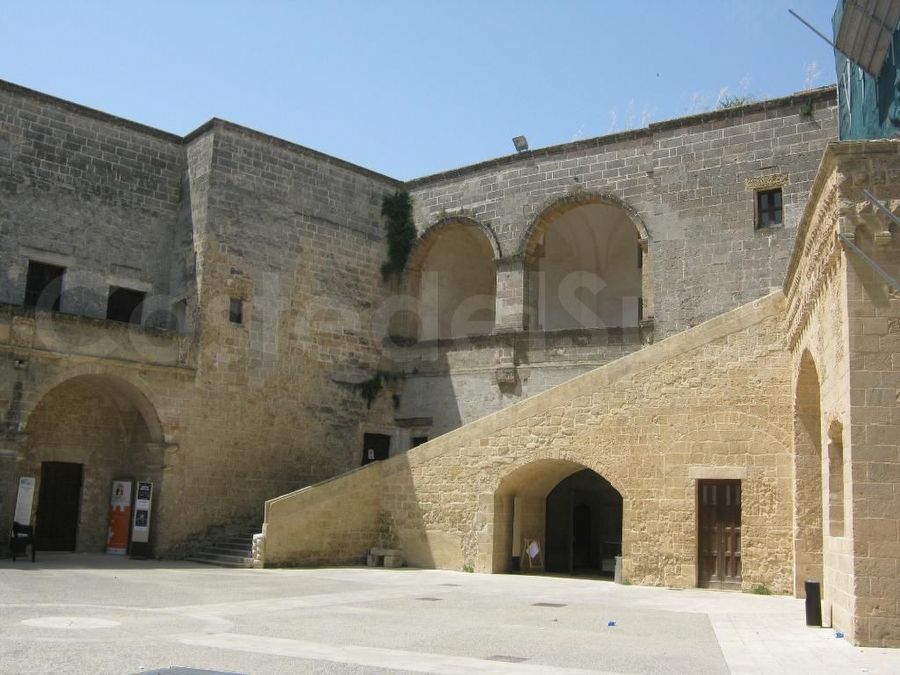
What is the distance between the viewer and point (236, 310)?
18641 millimetres

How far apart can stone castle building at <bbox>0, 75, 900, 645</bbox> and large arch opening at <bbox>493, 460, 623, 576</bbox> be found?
2.4 inches

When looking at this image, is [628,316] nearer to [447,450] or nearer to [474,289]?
[474,289]

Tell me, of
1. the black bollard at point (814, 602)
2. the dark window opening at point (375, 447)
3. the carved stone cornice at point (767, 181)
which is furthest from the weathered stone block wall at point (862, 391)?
the dark window opening at point (375, 447)

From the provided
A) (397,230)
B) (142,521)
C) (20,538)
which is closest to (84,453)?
(142,521)

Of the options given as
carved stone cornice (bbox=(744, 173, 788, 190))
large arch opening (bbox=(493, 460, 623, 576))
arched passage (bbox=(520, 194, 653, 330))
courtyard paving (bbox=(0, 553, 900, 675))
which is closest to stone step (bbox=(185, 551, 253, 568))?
courtyard paving (bbox=(0, 553, 900, 675))

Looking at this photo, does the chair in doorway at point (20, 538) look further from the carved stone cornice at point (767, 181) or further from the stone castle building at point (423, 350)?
the carved stone cornice at point (767, 181)

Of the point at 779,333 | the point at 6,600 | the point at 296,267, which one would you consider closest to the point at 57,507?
the point at 296,267

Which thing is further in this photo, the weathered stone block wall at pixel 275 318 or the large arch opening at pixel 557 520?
the weathered stone block wall at pixel 275 318

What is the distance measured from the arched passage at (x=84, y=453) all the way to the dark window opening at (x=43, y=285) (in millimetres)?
1617

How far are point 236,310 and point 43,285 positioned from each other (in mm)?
3628

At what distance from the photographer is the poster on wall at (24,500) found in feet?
51.5

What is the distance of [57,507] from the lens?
57.4 ft

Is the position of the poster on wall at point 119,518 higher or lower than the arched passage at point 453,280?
lower

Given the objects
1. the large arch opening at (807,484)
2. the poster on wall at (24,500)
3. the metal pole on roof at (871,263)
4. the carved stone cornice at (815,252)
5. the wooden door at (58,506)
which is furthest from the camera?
the wooden door at (58,506)
